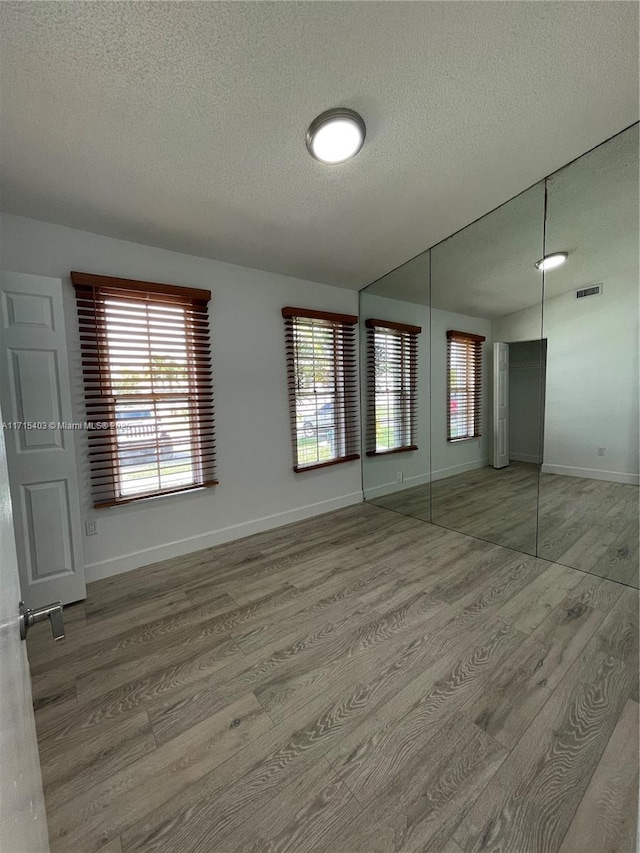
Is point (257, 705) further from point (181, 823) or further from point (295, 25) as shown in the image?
point (295, 25)

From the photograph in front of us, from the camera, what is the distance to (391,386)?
3531 millimetres

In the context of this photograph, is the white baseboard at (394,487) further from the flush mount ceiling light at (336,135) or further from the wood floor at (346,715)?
the flush mount ceiling light at (336,135)

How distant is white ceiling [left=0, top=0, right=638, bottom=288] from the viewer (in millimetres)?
1209

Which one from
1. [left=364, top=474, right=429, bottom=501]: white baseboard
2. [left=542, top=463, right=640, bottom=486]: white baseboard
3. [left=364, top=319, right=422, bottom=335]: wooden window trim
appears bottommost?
[left=364, top=474, right=429, bottom=501]: white baseboard

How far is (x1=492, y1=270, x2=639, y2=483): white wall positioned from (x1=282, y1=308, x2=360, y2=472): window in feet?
5.79

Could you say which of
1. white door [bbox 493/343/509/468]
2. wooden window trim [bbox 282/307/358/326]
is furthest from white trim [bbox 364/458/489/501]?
wooden window trim [bbox 282/307/358/326]

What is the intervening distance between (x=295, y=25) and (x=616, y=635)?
10.2ft

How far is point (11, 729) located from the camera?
1.51 ft

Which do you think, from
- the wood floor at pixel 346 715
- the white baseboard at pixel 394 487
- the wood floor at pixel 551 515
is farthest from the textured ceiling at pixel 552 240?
the wood floor at pixel 346 715

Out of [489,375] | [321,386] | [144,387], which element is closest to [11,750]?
[144,387]

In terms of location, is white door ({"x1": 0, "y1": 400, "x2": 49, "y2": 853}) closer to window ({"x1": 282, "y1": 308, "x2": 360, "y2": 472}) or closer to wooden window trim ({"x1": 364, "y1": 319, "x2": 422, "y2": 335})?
window ({"x1": 282, "y1": 308, "x2": 360, "y2": 472})

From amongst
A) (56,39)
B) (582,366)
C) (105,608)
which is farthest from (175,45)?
(105,608)

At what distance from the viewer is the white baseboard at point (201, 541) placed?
2.46 m

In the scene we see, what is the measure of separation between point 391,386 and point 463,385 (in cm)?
85
